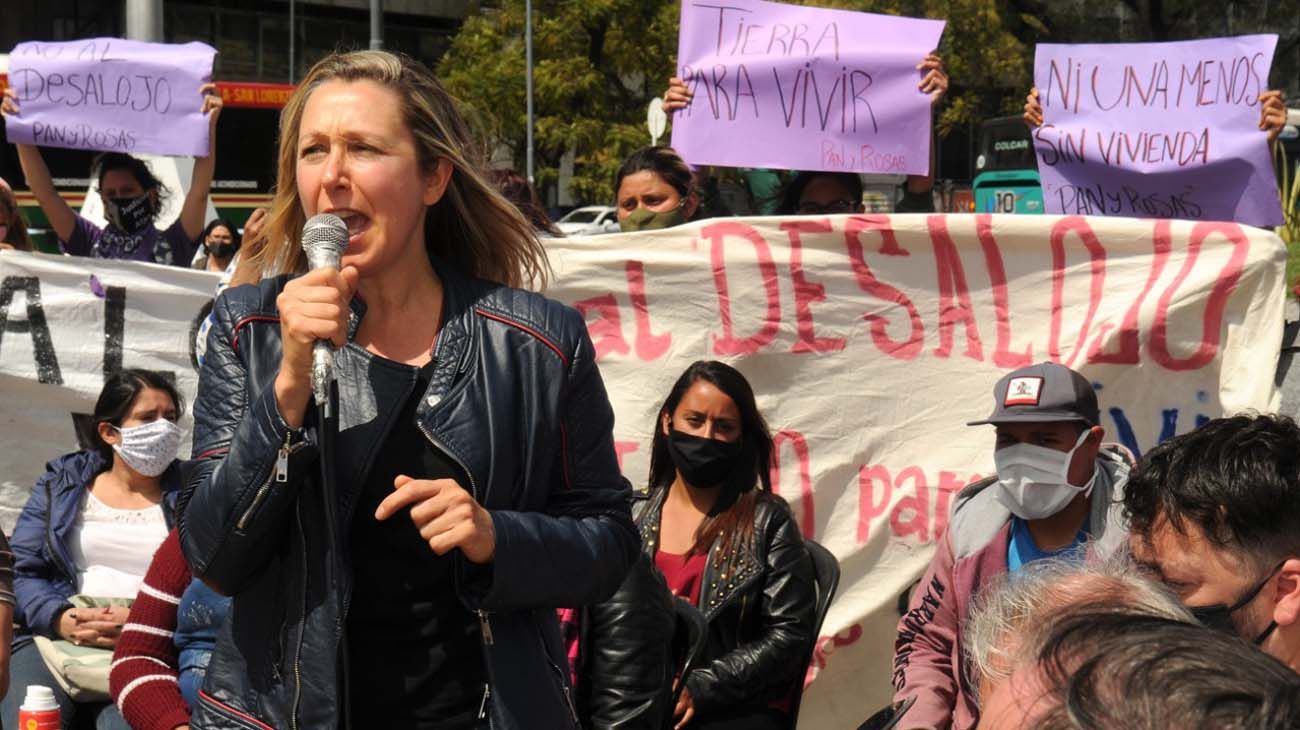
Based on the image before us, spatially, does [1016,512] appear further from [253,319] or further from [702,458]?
[253,319]

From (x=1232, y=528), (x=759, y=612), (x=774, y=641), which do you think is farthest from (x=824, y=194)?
(x=1232, y=528)

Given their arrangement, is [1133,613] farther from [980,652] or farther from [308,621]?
[308,621]

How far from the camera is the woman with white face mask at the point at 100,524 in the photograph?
4.75 meters

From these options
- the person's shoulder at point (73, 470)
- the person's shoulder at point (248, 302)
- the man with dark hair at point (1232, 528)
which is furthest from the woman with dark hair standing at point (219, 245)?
the man with dark hair at point (1232, 528)

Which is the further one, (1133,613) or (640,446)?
(640,446)

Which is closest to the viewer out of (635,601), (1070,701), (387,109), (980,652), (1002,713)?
(1070,701)

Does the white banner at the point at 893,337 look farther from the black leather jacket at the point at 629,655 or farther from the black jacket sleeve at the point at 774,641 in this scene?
the black leather jacket at the point at 629,655

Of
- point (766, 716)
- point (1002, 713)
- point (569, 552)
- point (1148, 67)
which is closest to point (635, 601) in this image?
point (766, 716)

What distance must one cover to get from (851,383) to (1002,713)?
13.9ft

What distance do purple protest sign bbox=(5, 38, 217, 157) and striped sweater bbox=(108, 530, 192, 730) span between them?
3.05m

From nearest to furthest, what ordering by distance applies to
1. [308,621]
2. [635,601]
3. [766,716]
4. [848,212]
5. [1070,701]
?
[1070,701] → [308,621] → [635,601] → [766,716] → [848,212]

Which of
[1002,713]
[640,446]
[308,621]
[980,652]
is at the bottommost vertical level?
[640,446]

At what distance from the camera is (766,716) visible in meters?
4.71

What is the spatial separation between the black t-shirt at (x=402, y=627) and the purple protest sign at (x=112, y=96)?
459 centimetres
